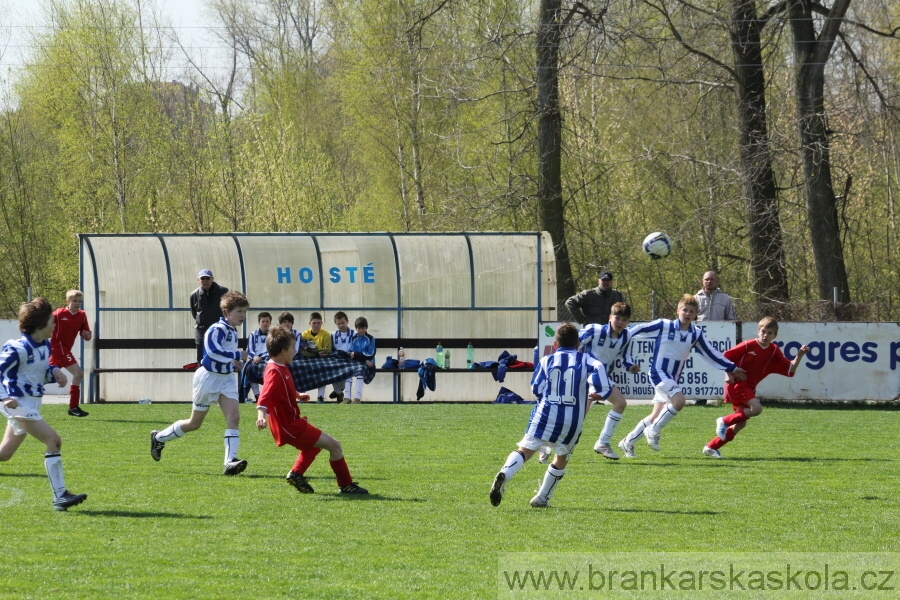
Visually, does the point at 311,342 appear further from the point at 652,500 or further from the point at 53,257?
the point at 53,257

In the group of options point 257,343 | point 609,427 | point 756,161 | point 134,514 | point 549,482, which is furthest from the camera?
point 756,161

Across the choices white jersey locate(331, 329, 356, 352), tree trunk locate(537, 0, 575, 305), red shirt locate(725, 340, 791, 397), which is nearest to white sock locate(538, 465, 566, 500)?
red shirt locate(725, 340, 791, 397)

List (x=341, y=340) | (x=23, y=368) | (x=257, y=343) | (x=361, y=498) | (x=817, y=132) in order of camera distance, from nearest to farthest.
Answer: (x=23, y=368) → (x=361, y=498) → (x=257, y=343) → (x=341, y=340) → (x=817, y=132)

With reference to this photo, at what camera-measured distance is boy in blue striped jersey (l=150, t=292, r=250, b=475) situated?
32.8 ft

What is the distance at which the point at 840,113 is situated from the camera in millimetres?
21766

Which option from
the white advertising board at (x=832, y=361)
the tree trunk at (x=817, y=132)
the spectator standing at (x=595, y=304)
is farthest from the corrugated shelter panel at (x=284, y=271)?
the tree trunk at (x=817, y=132)

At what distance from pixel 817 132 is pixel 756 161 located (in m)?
1.23

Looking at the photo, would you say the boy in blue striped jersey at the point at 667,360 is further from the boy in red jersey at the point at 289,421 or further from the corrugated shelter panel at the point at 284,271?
the corrugated shelter panel at the point at 284,271

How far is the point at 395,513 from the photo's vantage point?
793 cm

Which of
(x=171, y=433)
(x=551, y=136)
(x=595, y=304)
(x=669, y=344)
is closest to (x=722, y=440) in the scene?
(x=669, y=344)

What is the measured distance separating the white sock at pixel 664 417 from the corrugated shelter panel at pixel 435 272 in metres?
9.13

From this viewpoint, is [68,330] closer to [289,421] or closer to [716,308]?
[289,421]

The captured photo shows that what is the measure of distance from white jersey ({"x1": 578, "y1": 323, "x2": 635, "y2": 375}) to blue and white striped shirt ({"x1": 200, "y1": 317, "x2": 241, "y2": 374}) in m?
3.50

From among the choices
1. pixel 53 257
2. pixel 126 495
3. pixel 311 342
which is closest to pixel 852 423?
pixel 311 342
